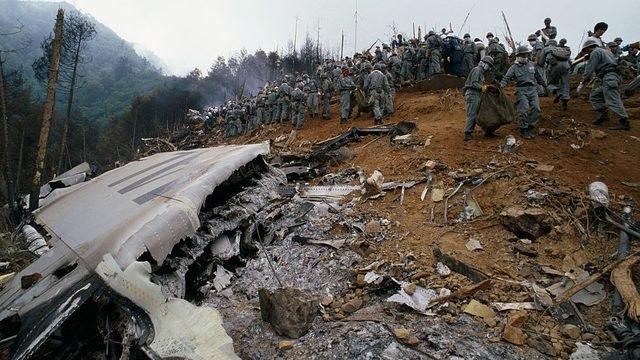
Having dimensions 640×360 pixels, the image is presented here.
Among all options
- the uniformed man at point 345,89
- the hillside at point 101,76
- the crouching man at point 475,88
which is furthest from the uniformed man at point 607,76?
the hillside at point 101,76

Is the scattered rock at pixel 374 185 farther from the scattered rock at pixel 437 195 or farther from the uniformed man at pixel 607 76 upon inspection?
the uniformed man at pixel 607 76

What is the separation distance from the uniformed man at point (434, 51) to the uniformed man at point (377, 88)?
4184mm

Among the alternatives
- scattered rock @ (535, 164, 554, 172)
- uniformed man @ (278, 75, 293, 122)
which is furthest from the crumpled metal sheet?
uniformed man @ (278, 75, 293, 122)

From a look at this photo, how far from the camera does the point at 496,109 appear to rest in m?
6.77

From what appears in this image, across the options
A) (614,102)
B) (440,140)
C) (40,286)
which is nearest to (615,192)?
(614,102)

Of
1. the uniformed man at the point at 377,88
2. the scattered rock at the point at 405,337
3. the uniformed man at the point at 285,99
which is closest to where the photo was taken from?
the scattered rock at the point at 405,337

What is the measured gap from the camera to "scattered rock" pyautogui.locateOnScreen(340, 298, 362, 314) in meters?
3.55

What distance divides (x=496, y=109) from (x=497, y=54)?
5.82 meters

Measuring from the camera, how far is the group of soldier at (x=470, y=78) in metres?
6.64

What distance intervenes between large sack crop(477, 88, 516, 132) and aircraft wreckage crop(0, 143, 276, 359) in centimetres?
523

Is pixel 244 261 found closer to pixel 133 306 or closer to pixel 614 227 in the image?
pixel 133 306

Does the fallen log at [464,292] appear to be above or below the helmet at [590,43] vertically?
below

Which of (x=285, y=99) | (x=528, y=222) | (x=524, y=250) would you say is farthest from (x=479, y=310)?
(x=285, y=99)

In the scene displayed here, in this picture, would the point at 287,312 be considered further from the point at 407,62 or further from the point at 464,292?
the point at 407,62
